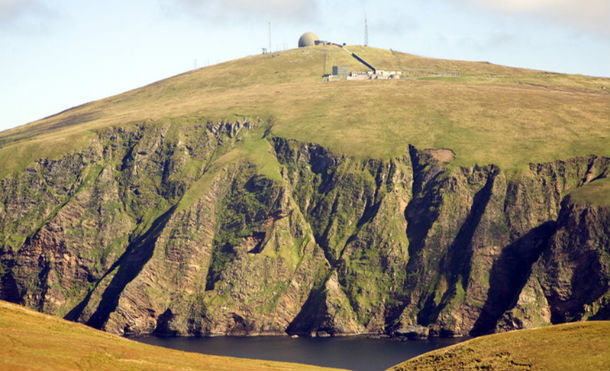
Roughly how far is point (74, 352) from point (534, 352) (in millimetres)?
60938

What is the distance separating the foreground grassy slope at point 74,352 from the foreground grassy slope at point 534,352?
2698 centimetres

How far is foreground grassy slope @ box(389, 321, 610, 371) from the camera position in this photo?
305ft

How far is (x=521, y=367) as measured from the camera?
314 feet

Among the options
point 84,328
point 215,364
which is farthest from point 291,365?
point 84,328

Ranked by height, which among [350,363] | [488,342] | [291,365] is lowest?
[350,363]

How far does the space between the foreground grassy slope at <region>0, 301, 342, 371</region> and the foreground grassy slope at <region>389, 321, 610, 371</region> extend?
26980 millimetres

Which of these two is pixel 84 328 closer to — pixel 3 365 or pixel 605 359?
pixel 3 365

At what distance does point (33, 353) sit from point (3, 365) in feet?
26.0

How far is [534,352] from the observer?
98.4 meters

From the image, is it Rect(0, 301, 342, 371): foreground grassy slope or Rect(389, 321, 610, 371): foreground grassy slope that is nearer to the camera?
Rect(389, 321, 610, 371): foreground grassy slope

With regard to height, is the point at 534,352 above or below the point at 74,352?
below

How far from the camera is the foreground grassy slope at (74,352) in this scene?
94.9m

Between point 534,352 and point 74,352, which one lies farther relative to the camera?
point 74,352

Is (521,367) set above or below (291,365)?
above
